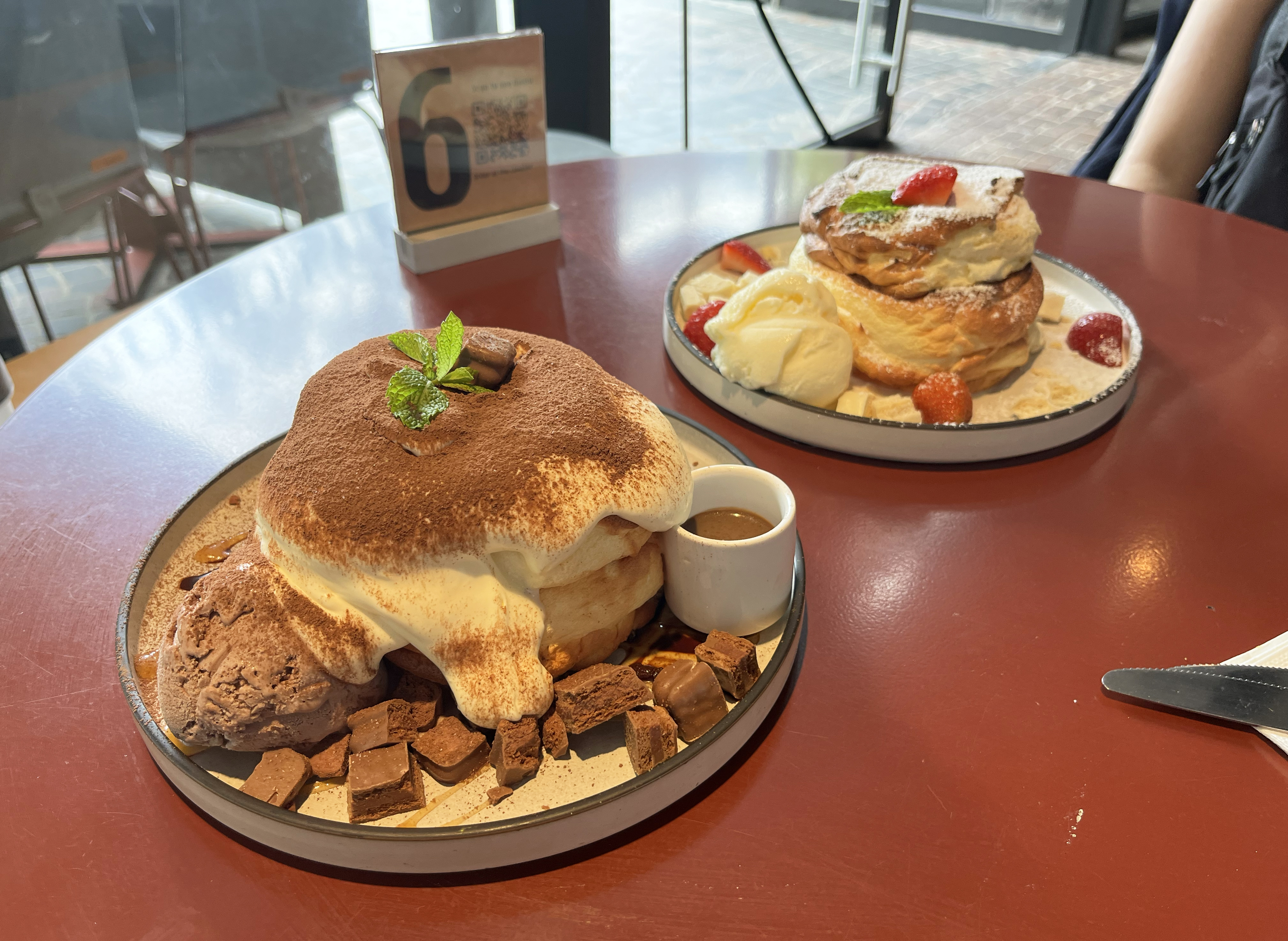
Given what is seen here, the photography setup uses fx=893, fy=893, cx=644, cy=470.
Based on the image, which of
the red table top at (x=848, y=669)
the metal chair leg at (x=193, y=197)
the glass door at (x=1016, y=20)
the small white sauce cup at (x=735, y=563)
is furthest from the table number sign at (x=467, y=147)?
the glass door at (x=1016, y=20)

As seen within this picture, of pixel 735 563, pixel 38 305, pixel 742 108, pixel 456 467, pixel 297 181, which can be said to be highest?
pixel 456 467

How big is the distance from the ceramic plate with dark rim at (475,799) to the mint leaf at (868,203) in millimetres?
822

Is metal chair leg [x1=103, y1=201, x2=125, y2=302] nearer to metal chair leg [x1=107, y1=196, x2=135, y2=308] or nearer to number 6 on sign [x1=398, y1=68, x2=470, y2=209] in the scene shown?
metal chair leg [x1=107, y1=196, x2=135, y2=308]

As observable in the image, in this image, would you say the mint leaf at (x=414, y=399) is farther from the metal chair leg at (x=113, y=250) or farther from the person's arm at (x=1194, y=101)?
the metal chair leg at (x=113, y=250)

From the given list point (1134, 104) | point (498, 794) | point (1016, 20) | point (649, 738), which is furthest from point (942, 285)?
point (1016, 20)

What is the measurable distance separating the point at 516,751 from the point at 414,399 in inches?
14.2

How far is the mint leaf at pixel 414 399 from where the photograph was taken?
2.93ft

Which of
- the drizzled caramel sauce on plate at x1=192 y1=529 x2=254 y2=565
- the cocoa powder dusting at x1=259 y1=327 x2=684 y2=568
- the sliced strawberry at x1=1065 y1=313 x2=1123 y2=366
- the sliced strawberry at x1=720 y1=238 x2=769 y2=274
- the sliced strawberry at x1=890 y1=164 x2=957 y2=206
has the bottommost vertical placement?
the drizzled caramel sauce on plate at x1=192 y1=529 x2=254 y2=565

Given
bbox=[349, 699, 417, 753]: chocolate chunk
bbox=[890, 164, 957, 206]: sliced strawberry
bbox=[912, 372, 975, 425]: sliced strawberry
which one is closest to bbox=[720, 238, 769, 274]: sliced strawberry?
bbox=[890, 164, 957, 206]: sliced strawberry

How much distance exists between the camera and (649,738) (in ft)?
2.67

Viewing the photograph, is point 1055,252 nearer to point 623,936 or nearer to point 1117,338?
point 1117,338

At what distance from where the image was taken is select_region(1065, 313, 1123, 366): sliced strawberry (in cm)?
148

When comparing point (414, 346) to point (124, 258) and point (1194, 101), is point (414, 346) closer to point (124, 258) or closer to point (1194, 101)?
point (1194, 101)

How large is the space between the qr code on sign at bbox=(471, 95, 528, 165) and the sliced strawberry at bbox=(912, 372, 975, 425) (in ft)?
3.12
